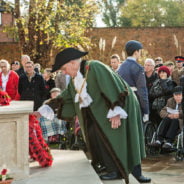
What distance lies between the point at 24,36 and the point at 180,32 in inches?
414

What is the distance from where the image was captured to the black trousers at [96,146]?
4.97m

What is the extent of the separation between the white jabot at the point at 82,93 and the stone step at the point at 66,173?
2.28 ft

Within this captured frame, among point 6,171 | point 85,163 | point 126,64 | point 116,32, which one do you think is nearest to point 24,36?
point 116,32

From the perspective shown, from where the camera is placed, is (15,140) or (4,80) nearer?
(15,140)

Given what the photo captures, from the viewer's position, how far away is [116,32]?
77.9 feet

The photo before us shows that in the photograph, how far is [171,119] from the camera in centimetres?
798

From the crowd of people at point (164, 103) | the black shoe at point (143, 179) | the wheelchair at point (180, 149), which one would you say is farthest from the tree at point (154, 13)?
the black shoe at point (143, 179)

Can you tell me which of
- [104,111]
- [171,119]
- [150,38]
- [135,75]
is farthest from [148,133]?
[150,38]

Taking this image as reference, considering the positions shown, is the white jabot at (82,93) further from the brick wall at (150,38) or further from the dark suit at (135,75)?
the brick wall at (150,38)

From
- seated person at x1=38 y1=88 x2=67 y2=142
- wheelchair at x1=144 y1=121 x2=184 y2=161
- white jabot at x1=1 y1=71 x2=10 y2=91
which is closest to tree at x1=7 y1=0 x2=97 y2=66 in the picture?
white jabot at x1=1 y1=71 x2=10 y2=91

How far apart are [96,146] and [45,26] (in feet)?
34.4

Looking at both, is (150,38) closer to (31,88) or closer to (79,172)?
(31,88)

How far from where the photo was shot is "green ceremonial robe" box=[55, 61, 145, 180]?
4781mm

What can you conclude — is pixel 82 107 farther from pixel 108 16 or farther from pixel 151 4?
pixel 108 16
